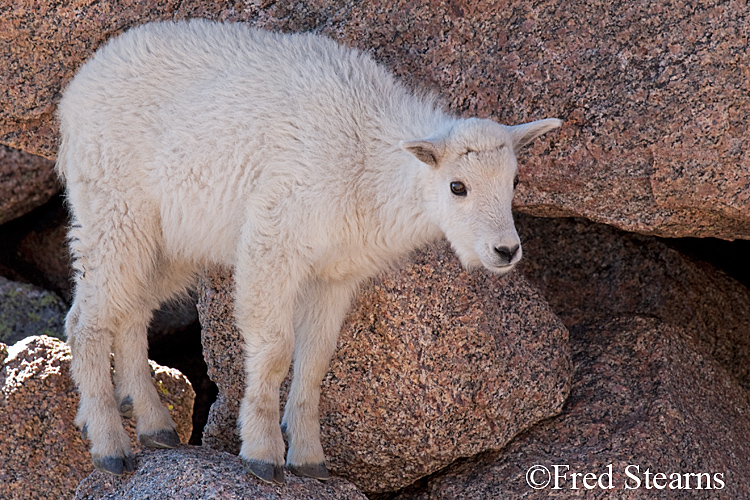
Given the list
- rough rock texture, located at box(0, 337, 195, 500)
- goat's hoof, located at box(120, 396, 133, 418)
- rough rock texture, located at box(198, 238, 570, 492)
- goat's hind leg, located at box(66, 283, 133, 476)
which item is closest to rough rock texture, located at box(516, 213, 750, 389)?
rough rock texture, located at box(198, 238, 570, 492)

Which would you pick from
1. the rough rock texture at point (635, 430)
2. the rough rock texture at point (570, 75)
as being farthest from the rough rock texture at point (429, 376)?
the rough rock texture at point (570, 75)

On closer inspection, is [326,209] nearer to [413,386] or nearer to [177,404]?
[413,386]

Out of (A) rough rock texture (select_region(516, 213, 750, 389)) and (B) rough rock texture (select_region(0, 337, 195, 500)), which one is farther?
(A) rough rock texture (select_region(516, 213, 750, 389))

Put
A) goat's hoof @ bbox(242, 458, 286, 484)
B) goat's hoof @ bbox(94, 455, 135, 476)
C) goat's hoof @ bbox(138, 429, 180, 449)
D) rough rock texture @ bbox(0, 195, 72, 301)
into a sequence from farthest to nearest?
rough rock texture @ bbox(0, 195, 72, 301), goat's hoof @ bbox(138, 429, 180, 449), goat's hoof @ bbox(94, 455, 135, 476), goat's hoof @ bbox(242, 458, 286, 484)

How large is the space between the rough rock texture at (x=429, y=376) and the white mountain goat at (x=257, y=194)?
0.29 metres

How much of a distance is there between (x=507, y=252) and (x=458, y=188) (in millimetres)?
487

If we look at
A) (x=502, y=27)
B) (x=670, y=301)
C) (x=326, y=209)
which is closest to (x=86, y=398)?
(x=326, y=209)

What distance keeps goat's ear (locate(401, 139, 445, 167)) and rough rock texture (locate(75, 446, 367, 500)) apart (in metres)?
2.24

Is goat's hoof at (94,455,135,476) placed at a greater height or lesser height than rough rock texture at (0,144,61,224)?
greater

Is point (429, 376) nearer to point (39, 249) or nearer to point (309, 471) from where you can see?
point (309, 471)

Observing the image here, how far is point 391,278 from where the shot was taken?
5691mm

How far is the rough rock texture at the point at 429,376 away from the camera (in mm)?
5629

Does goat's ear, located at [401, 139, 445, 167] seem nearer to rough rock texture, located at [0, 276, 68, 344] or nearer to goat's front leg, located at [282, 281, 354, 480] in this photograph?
goat's front leg, located at [282, 281, 354, 480]

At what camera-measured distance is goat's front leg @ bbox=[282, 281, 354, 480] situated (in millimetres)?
5500
